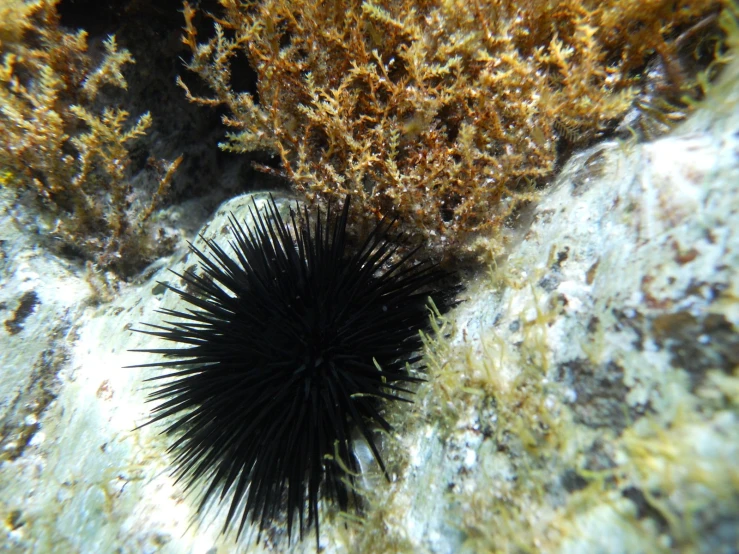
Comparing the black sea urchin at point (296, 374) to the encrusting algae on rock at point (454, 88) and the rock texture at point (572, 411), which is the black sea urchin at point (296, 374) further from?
the encrusting algae on rock at point (454, 88)

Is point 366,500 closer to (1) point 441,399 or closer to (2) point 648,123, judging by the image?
(1) point 441,399

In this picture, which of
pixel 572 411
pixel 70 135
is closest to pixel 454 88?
pixel 572 411

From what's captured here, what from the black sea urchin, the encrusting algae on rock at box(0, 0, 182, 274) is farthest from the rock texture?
the encrusting algae on rock at box(0, 0, 182, 274)

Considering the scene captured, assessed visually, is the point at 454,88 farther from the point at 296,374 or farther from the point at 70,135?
the point at 70,135

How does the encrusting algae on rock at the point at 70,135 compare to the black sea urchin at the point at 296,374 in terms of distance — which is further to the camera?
the encrusting algae on rock at the point at 70,135

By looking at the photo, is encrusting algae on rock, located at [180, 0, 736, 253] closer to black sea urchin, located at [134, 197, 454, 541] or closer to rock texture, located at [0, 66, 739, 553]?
rock texture, located at [0, 66, 739, 553]

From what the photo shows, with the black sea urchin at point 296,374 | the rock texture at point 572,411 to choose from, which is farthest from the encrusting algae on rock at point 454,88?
the black sea urchin at point 296,374
